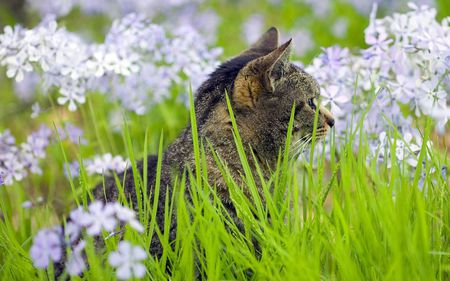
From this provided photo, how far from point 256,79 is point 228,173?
623mm

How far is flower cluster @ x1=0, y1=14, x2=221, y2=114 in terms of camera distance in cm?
336

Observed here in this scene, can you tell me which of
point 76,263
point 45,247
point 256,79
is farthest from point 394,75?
point 45,247

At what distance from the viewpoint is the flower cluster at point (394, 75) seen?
119 inches

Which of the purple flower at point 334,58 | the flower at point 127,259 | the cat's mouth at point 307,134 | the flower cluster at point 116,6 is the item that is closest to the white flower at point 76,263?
the flower at point 127,259

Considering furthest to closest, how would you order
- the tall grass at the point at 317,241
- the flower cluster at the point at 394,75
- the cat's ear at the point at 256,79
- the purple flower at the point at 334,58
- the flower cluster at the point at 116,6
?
the flower cluster at the point at 116,6 → the purple flower at the point at 334,58 → the flower cluster at the point at 394,75 → the cat's ear at the point at 256,79 → the tall grass at the point at 317,241

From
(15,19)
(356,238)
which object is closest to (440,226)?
(356,238)

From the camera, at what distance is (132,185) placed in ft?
10.2

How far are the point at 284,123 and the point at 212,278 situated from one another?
41.5 inches

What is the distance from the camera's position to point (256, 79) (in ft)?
9.64

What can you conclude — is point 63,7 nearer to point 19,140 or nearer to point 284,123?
point 19,140

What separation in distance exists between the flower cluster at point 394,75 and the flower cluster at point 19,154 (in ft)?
4.96

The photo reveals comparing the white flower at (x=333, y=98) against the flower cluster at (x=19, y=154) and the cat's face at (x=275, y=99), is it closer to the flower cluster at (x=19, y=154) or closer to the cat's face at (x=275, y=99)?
the cat's face at (x=275, y=99)

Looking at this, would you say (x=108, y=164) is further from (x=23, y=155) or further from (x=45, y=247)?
(x=45, y=247)

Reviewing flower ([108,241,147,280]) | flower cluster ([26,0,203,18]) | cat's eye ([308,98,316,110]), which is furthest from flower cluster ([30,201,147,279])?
flower cluster ([26,0,203,18])
